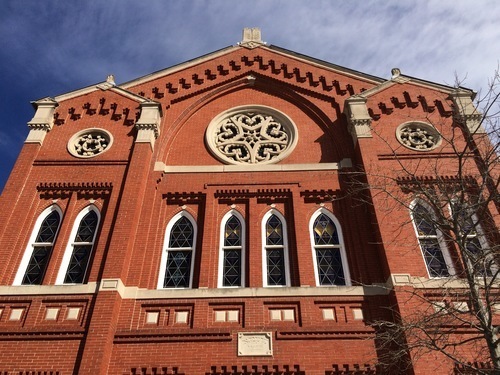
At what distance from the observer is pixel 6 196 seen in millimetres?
13031

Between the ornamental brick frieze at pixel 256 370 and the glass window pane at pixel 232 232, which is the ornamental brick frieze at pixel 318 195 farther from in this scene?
the ornamental brick frieze at pixel 256 370

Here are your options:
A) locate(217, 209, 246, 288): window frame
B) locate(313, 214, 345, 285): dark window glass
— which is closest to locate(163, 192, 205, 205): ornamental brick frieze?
locate(217, 209, 246, 288): window frame

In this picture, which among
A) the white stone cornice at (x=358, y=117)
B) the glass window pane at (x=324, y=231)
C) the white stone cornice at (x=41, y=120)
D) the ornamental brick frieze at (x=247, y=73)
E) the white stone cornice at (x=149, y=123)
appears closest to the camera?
the glass window pane at (x=324, y=231)

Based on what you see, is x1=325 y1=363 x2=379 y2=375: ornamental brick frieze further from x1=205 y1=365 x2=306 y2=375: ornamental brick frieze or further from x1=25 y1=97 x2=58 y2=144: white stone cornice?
x1=25 y1=97 x2=58 y2=144: white stone cornice

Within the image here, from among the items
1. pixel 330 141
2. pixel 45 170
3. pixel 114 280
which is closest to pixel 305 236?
pixel 330 141

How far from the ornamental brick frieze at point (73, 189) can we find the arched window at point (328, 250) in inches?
239

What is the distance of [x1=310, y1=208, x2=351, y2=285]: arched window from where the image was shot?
11.9 meters

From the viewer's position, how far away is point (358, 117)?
14.6 meters

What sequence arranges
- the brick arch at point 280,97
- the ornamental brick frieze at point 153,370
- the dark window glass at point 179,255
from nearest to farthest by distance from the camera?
the ornamental brick frieze at point 153,370, the dark window glass at point 179,255, the brick arch at point 280,97

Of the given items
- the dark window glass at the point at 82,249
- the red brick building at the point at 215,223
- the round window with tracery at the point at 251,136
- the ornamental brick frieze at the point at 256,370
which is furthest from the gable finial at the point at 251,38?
the ornamental brick frieze at the point at 256,370

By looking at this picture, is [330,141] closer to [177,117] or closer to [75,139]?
[177,117]

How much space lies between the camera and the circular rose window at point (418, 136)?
46.9ft

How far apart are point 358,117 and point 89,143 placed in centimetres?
855

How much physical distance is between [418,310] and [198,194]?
6700 mm
